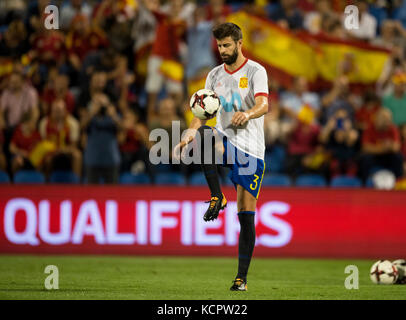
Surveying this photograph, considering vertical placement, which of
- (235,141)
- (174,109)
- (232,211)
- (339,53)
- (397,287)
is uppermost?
(339,53)

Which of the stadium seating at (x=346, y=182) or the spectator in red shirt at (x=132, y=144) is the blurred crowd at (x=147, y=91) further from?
the stadium seating at (x=346, y=182)

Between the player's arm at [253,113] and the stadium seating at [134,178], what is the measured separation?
5848 mm

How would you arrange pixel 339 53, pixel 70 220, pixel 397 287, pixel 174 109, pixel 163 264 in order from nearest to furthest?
pixel 397 287 → pixel 163 264 → pixel 70 220 → pixel 174 109 → pixel 339 53

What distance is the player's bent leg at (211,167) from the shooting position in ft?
24.0

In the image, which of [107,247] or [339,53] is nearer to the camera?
[107,247]

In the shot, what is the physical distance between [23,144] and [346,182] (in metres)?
5.53

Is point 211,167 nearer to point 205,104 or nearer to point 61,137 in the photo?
point 205,104

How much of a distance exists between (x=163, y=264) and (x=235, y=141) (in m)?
3.96

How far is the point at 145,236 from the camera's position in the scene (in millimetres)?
12133

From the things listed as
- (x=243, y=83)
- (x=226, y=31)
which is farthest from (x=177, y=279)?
(x=226, y=31)

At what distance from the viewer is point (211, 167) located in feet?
24.8

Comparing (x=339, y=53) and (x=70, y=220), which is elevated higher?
(x=339, y=53)
